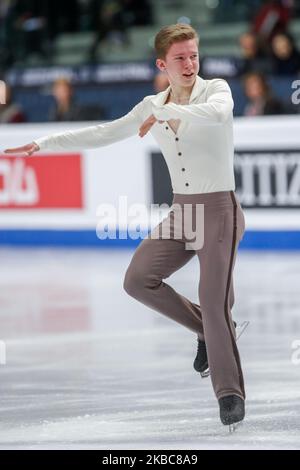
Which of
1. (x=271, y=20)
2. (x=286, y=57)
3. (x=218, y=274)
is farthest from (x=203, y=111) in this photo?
(x=271, y=20)

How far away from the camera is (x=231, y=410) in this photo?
14.9 ft

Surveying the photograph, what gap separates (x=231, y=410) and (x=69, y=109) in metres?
8.14

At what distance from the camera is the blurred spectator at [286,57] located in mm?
12320

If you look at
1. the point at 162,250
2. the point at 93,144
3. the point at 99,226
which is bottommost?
the point at 99,226

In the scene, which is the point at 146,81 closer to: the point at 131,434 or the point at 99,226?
the point at 99,226

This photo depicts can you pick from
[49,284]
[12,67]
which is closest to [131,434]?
[49,284]

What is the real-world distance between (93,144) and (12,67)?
1058 cm

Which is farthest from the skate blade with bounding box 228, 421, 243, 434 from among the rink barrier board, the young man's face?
the rink barrier board

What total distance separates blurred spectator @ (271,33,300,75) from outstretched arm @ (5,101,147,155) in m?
7.70

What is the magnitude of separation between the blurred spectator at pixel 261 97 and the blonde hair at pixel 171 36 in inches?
258

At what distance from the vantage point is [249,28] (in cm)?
1402

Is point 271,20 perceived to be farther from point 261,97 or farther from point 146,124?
point 146,124
